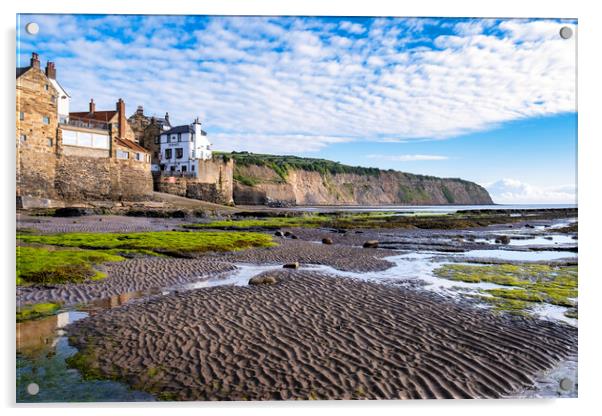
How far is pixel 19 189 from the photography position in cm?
679

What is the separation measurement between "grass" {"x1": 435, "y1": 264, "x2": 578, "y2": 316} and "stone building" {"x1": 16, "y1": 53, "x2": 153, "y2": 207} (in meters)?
10.3

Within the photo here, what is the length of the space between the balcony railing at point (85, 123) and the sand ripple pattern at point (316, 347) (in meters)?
8.09

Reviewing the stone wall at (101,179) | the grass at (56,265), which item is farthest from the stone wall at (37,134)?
the grass at (56,265)

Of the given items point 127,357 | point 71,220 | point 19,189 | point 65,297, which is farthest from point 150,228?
point 127,357

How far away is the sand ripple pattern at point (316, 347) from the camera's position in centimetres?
540

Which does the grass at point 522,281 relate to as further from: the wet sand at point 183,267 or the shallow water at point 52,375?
the shallow water at point 52,375

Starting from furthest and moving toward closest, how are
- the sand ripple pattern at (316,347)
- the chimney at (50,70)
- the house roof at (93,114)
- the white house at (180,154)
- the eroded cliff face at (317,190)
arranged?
the eroded cliff face at (317,190) < the white house at (180,154) < the house roof at (93,114) < the chimney at (50,70) < the sand ripple pattern at (316,347)

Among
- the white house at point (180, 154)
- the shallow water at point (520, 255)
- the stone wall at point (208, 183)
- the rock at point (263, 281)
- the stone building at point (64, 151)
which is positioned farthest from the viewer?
the white house at point (180, 154)

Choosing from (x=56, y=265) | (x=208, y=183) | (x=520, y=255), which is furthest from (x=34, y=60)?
(x=208, y=183)

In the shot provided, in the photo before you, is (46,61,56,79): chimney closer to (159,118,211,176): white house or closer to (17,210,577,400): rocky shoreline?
(17,210,577,400): rocky shoreline

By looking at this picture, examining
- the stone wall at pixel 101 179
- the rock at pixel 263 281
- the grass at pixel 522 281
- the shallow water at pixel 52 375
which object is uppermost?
the stone wall at pixel 101 179

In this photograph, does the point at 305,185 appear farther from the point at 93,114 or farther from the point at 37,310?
the point at 37,310

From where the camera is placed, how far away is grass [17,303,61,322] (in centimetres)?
712

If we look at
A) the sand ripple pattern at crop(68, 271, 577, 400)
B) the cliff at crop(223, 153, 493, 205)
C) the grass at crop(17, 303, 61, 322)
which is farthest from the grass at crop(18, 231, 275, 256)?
the cliff at crop(223, 153, 493, 205)
